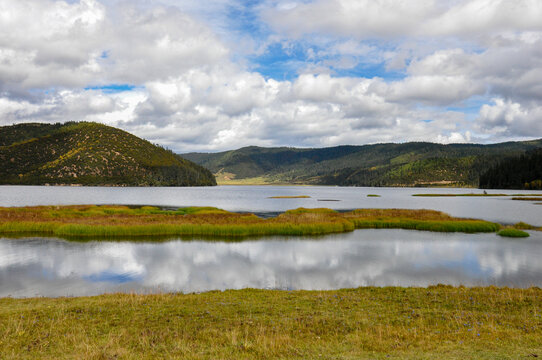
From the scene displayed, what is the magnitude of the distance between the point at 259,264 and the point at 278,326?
835 inches

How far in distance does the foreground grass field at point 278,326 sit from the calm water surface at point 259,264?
23.8 ft

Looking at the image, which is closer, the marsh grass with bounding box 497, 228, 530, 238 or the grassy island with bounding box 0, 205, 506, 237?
the grassy island with bounding box 0, 205, 506, 237

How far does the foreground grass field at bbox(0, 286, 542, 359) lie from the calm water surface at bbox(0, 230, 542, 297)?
725 centimetres

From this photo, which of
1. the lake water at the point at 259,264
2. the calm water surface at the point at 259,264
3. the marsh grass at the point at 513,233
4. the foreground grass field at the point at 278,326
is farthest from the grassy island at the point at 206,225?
the foreground grass field at the point at 278,326

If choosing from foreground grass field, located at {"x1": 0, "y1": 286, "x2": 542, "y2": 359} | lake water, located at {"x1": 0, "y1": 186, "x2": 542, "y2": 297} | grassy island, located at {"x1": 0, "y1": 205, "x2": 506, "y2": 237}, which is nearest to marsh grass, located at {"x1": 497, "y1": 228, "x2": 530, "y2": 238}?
lake water, located at {"x1": 0, "y1": 186, "x2": 542, "y2": 297}

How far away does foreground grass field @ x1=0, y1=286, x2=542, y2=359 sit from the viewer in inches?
502

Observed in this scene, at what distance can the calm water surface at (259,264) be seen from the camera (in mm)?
29953

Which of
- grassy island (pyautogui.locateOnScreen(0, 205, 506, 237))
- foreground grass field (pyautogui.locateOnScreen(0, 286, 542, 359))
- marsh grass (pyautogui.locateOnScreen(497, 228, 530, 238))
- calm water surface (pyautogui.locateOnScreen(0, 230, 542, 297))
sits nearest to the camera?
foreground grass field (pyautogui.locateOnScreen(0, 286, 542, 359))

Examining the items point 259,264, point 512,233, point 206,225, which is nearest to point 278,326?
point 259,264

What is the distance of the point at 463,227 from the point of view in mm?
61406

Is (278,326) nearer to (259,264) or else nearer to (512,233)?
(259,264)

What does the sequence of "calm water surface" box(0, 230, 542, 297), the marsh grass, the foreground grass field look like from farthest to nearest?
the marsh grass → "calm water surface" box(0, 230, 542, 297) → the foreground grass field

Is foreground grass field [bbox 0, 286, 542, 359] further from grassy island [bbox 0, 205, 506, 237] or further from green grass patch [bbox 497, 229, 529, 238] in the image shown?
green grass patch [bbox 497, 229, 529, 238]

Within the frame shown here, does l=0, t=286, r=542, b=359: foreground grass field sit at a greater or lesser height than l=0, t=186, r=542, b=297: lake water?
greater
